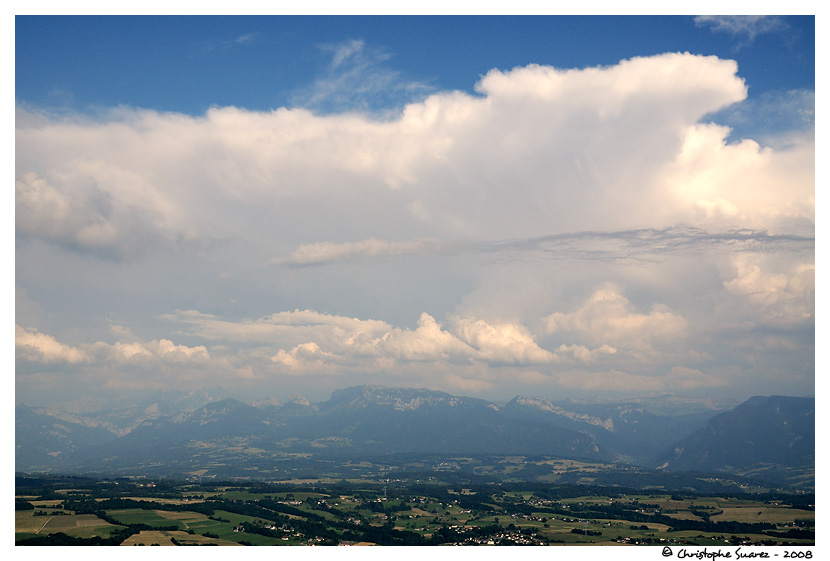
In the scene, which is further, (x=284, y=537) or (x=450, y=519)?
(x=450, y=519)

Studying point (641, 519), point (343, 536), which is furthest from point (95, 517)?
point (641, 519)
